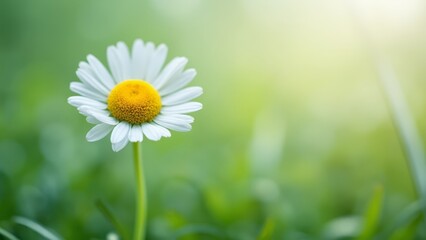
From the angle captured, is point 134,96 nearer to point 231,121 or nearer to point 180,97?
point 180,97

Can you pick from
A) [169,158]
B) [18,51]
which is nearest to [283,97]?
[169,158]

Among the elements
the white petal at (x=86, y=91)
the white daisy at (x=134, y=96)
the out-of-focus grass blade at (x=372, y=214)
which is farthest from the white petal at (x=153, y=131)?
the out-of-focus grass blade at (x=372, y=214)

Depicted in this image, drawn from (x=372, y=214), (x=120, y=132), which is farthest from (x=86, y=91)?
(x=372, y=214)

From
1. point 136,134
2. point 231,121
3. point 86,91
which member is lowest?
point 136,134

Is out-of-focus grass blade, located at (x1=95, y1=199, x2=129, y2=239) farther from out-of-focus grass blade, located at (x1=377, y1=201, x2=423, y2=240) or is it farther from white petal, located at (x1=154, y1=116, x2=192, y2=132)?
out-of-focus grass blade, located at (x1=377, y1=201, x2=423, y2=240)

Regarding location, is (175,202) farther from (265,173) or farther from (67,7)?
(67,7)

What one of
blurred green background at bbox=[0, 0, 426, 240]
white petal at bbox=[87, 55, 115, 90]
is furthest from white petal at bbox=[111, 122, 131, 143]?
blurred green background at bbox=[0, 0, 426, 240]
